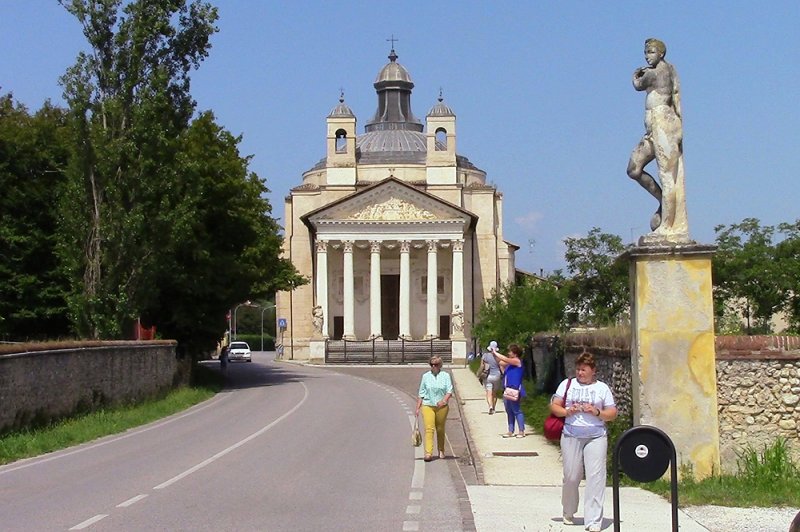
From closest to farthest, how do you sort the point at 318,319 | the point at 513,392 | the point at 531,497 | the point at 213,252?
the point at 531,497
the point at 513,392
the point at 213,252
the point at 318,319

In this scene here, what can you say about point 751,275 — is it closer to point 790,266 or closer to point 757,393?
point 790,266

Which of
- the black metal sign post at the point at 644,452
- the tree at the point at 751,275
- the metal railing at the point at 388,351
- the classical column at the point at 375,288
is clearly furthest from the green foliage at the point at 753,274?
the black metal sign post at the point at 644,452

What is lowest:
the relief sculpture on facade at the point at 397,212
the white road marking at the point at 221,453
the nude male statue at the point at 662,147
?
the white road marking at the point at 221,453

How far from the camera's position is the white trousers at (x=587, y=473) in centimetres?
1033

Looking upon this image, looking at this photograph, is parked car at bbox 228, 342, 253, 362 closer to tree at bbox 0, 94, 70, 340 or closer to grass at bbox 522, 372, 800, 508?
tree at bbox 0, 94, 70, 340

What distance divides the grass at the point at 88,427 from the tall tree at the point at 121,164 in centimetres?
315

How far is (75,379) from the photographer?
24.8 metres

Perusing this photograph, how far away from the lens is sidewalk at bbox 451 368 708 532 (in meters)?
10.8

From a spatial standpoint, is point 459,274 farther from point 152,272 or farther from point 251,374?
point 152,272

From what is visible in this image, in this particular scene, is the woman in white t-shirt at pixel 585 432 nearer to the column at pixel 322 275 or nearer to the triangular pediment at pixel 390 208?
the triangular pediment at pixel 390 208

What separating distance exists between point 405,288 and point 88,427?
5745cm

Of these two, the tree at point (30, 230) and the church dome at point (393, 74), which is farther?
the church dome at point (393, 74)

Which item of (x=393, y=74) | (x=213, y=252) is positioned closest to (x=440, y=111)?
(x=393, y=74)

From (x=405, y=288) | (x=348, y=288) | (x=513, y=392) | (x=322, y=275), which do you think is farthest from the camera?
(x=348, y=288)
